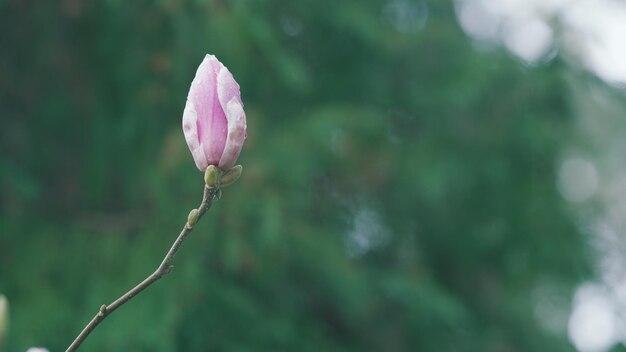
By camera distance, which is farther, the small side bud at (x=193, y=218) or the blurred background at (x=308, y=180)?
the blurred background at (x=308, y=180)

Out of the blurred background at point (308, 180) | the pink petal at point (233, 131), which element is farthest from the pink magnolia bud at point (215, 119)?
the blurred background at point (308, 180)

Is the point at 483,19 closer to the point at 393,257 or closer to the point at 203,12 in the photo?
the point at 393,257

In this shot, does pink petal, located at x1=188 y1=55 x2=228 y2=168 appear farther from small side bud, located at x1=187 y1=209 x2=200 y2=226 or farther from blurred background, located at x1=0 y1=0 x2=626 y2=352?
blurred background, located at x1=0 y1=0 x2=626 y2=352

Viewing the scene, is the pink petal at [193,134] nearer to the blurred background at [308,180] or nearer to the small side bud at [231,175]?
the small side bud at [231,175]

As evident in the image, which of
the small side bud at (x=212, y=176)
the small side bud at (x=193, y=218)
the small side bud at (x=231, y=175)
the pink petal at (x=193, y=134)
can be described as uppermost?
the pink petal at (x=193, y=134)

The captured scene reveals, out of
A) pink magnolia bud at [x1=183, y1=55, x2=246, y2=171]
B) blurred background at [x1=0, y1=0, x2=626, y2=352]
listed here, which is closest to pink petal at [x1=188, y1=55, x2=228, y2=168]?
pink magnolia bud at [x1=183, y1=55, x2=246, y2=171]

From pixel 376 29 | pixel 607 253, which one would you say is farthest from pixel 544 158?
pixel 376 29

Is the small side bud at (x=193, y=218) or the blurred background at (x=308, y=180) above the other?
the blurred background at (x=308, y=180)
